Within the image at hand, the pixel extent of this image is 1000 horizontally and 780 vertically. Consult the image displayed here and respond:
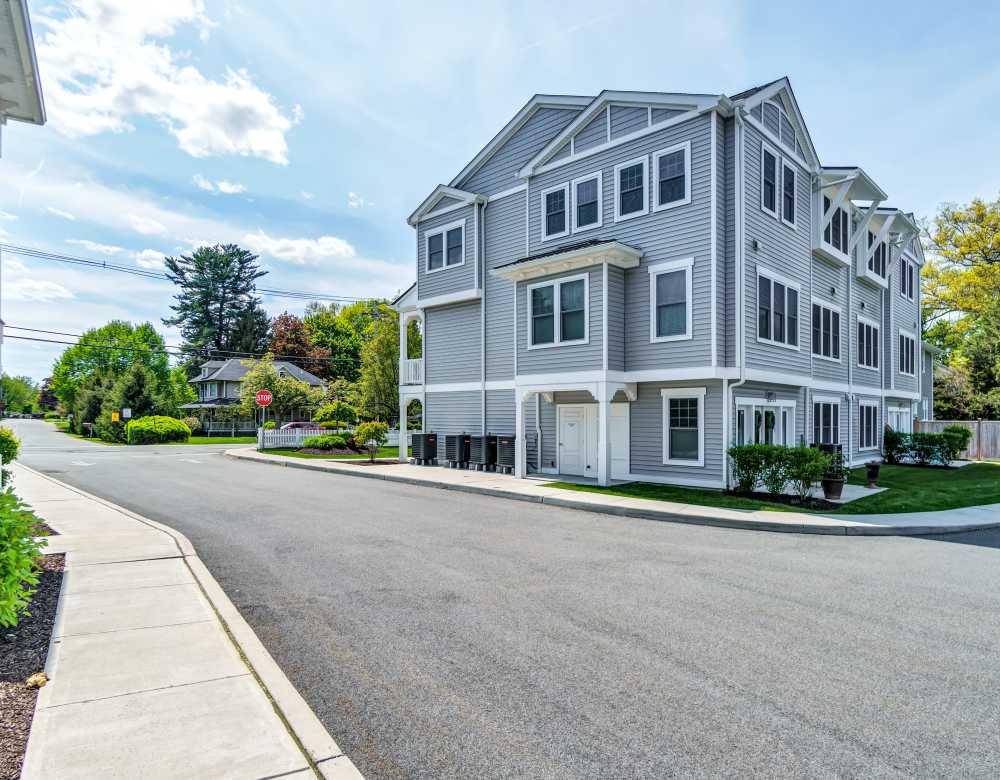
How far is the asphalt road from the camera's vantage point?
133 inches

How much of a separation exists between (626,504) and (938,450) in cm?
1698

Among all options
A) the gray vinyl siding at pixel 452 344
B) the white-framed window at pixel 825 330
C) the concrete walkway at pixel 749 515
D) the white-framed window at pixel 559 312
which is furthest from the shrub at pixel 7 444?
the white-framed window at pixel 825 330

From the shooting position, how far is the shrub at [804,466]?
12258 mm

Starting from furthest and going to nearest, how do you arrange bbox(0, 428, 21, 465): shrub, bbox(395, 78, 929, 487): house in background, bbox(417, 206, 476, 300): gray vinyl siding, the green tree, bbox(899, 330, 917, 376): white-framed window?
the green tree
bbox(899, 330, 917, 376): white-framed window
bbox(417, 206, 476, 300): gray vinyl siding
bbox(0, 428, 21, 465): shrub
bbox(395, 78, 929, 487): house in background

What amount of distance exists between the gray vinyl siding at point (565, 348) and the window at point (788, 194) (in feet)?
18.3

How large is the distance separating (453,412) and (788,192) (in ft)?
40.2

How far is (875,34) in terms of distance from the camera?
524 inches

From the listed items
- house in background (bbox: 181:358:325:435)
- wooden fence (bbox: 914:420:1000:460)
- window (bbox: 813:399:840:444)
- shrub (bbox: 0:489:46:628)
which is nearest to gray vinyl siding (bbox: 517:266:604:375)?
window (bbox: 813:399:840:444)

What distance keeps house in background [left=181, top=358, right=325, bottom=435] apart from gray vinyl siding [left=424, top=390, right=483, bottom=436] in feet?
115

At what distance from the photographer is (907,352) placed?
1026 inches

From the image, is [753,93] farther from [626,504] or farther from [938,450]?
[938,450]

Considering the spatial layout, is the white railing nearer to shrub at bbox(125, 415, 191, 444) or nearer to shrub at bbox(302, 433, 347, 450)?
shrub at bbox(302, 433, 347, 450)

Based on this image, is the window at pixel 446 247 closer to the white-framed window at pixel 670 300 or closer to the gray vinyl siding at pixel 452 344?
the gray vinyl siding at pixel 452 344

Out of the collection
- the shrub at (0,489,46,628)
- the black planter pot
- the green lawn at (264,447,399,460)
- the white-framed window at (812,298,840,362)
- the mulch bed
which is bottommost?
the green lawn at (264,447,399,460)
